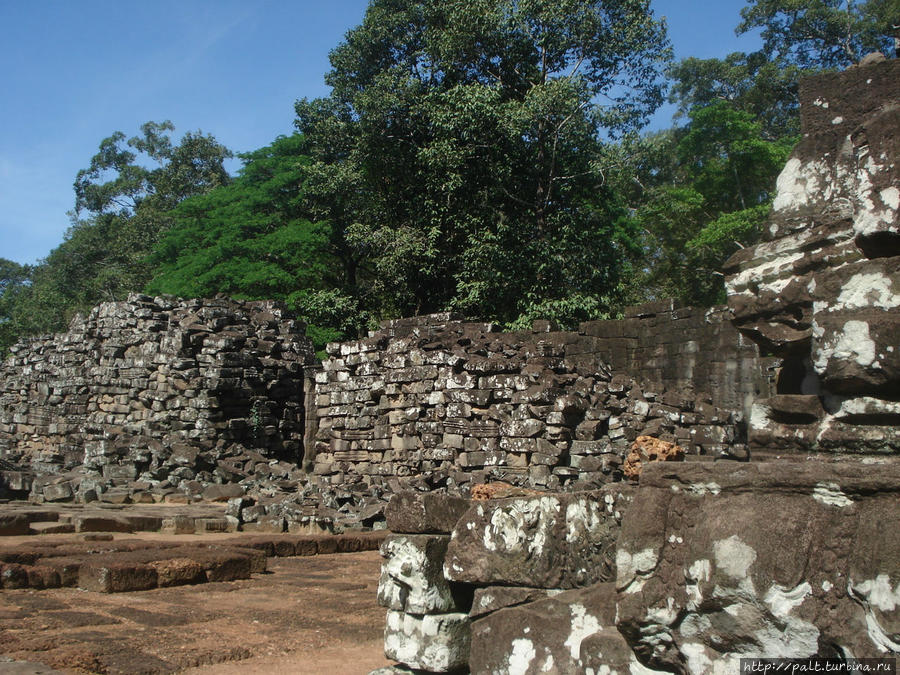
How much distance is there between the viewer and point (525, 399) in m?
11.4

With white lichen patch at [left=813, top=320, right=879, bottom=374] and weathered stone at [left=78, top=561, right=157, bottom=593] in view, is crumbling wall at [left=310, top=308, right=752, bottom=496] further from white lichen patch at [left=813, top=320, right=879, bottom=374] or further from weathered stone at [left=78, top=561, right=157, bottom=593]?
white lichen patch at [left=813, top=320, right=879, bottom=374]

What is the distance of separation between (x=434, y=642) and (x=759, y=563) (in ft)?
4.47

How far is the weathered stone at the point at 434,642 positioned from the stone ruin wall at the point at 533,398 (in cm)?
736

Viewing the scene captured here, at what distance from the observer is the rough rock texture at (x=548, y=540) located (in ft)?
8.84

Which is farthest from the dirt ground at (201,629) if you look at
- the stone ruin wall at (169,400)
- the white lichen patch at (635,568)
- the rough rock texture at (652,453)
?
the stone ruin wall at (169,400)

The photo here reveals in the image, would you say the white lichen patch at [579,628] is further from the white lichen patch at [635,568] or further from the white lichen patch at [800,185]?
the white lichen patch at [800,185]

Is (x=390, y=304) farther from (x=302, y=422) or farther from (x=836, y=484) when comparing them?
(x=836, y=484)

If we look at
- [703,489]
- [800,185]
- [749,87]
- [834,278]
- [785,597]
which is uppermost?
[749,87]

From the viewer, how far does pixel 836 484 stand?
200 cm

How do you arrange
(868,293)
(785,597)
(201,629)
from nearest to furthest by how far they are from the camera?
(785,597) → (868,293) → (201,629)

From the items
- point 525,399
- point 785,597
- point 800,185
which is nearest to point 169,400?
point 525,399

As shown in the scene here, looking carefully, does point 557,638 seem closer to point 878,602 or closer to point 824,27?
point 878,602

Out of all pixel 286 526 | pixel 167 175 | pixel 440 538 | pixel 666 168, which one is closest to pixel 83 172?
pixel 167 175

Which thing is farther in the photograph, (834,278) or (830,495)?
(834,278)
